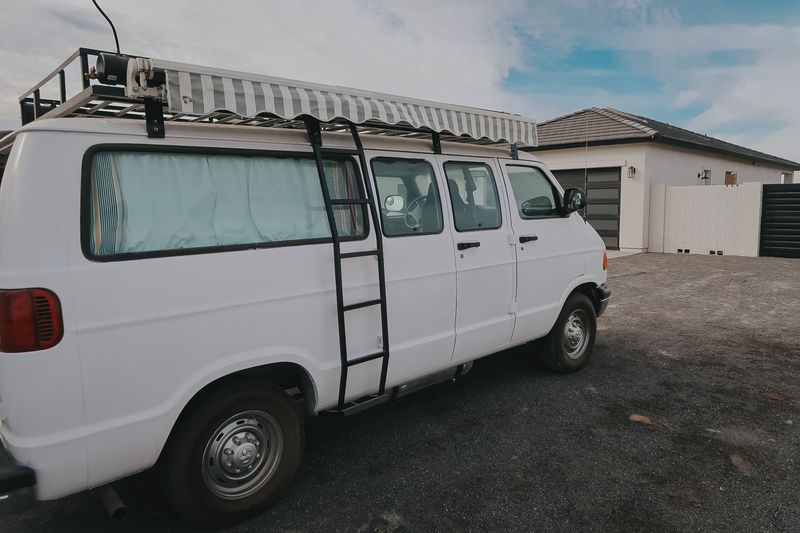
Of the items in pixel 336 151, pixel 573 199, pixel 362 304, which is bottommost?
pixel 362 304

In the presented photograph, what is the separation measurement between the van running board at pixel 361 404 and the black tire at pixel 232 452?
0.37m

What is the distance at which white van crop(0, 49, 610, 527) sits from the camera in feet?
7.32

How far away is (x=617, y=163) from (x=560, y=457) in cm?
1377

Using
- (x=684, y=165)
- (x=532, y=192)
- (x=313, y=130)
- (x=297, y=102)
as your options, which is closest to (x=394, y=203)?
(x=313, y=130)

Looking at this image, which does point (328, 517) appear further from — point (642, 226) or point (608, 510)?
point (642, 226)

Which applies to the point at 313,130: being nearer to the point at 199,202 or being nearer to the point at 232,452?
the point at 199,202

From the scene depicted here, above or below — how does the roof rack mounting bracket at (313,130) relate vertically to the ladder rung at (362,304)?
above

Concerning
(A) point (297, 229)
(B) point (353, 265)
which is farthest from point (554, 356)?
(A) point (297, 229)

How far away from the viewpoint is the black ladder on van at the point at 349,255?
3.07 metres

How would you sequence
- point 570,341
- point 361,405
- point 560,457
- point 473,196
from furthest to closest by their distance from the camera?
point 570,341 < point 473,196 < point 560,457 < point 361,405

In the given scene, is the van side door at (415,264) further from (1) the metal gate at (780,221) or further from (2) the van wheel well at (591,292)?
(1) the metal gate at (780,221)

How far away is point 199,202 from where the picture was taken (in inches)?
108

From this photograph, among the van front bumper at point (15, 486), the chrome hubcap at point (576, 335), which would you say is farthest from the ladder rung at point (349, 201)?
the chrome hubcap at point (576, 335)

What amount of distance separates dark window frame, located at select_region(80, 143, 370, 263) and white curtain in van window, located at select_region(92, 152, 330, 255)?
0.03m
